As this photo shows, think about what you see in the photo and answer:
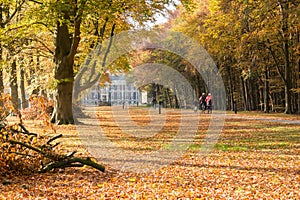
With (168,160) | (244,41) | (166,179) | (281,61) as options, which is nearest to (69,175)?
(166,179)

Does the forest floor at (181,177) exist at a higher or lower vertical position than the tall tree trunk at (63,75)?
lower

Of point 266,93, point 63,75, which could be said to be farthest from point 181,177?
point 266,93

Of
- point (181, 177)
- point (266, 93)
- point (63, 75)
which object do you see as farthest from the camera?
point (266, 93)

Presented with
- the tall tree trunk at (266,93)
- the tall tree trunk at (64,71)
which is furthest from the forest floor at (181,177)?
the tall tree trunk at (266,93)

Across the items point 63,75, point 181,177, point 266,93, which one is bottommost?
point 181,177

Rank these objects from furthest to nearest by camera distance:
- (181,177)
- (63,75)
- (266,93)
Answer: (266,93) < (63,75) < (181,177)

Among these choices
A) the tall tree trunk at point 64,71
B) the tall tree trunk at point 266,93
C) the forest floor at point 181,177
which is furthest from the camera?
the tall tree trunk at point 266,93

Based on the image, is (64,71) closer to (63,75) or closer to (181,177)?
(63,75)

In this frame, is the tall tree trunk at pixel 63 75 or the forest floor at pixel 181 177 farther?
the tall tree trunk at pixel 63 75

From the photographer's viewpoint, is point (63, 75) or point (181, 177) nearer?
point (181, 177)

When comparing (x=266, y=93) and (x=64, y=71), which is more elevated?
(x=64, y=71)

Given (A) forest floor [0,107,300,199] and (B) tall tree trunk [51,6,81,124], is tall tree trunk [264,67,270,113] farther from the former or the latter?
(A) forest floor [0,107,300,199]

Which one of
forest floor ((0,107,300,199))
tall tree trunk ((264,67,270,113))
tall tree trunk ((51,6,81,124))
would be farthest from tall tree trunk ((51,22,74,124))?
tall tree trunk ((264,67,270,113))

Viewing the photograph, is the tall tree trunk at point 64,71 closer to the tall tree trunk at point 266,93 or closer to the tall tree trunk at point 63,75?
the tall tree trunk at point 63,75
